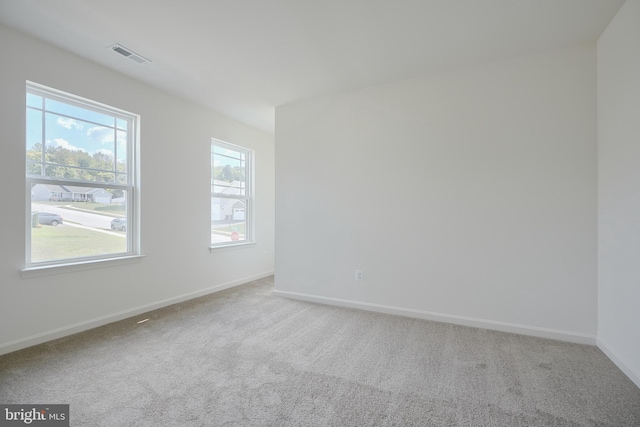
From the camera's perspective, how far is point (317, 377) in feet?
6.77

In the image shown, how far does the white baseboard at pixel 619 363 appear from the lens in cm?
197

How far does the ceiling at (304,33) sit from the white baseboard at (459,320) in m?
2.55

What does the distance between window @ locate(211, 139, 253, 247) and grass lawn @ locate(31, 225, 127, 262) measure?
1.40 meters

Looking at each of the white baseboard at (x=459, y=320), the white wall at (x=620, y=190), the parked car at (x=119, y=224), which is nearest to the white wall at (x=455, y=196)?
the white baseboard at (x=459, y=320)

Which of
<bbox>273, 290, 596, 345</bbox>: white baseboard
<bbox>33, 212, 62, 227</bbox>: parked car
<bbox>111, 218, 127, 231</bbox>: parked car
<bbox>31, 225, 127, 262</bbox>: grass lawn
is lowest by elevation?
<bbox>273, 290, 596, 345</bbox>: white baseboard

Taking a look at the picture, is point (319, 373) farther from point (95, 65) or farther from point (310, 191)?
point (95, 65)

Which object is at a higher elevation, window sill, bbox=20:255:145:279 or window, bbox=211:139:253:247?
window, bbox=211:139:253:247

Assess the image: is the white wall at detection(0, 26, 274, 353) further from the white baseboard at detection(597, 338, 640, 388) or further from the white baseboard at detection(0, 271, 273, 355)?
the white baseboard at detection(597, 338, 640, 388)

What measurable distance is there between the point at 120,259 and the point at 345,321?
2507mm

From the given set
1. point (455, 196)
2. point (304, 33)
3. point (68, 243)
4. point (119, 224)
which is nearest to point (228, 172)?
point (119, 224)

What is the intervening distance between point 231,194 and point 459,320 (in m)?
3.60

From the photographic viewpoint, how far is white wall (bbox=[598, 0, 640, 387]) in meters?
1.98

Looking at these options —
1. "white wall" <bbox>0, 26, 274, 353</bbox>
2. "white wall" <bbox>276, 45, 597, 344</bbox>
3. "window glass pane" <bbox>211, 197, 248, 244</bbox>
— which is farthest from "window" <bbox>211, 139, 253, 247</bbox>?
"white wall" <bbox>276, 45, 597, 344</bbox>

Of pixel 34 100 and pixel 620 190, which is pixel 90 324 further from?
pixel 620 190
